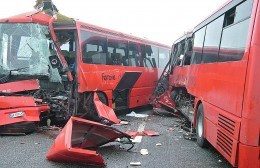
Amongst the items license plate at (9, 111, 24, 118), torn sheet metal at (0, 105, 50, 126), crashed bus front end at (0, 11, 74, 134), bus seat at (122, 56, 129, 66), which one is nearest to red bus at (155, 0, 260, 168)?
crashed bus front end at (0, 11, 74, 134)

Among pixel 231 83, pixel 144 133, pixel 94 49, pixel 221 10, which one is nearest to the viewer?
pixel 231 83

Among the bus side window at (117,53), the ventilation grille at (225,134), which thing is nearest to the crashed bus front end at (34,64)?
the bus side window at (117,53)

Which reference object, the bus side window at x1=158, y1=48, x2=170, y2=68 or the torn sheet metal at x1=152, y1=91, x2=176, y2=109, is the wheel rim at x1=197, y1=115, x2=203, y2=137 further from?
the bus side window at x1=158, y1=48, x2=170, y2=68

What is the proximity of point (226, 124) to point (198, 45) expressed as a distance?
4.98 m

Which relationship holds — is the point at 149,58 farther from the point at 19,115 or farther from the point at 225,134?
the point at 225,134

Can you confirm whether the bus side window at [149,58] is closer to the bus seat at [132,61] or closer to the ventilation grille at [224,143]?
the bus seat at [132,61]

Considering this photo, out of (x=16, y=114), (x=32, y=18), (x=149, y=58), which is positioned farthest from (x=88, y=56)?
(x=149, y=58)

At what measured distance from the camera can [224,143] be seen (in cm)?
686

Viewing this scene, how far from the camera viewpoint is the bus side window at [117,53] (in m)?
14.5

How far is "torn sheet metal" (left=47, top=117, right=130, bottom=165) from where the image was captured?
7.15 m

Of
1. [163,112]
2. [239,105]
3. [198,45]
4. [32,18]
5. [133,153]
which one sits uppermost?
[32,18]

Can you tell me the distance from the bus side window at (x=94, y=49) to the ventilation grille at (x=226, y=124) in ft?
19.9

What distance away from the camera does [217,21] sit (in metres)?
8.85

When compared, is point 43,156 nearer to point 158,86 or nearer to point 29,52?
point 29,52
